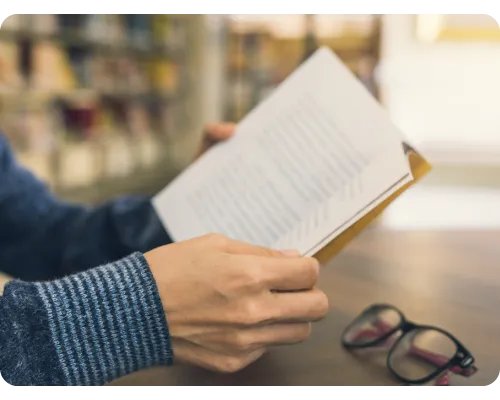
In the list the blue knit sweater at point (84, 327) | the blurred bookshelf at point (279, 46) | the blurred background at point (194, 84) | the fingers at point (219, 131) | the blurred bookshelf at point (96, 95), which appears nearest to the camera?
the blue knit sweater at point (84, 327)

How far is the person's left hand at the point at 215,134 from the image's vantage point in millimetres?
676

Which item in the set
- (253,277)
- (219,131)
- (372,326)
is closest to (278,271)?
(253,277)

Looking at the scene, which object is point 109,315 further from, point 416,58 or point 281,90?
point 416,58

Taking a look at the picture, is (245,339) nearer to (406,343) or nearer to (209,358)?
(209,358)

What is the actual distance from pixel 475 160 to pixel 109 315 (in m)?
3.57

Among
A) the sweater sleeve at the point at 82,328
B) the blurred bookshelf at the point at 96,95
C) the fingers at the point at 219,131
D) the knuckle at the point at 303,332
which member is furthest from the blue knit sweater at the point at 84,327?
the blurred bookshelf at the point at 96,95

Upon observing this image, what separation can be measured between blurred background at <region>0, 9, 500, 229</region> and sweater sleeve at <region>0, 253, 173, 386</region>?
230cm

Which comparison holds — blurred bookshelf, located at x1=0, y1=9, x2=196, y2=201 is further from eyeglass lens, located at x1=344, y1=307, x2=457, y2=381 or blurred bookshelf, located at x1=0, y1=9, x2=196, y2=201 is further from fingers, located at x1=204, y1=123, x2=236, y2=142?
eyeglass lens, located at x1=344, y1=307, x2=457, y2=381

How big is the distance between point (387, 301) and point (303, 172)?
0.56ft

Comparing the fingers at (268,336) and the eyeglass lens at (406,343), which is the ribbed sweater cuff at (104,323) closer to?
the fingers at (268,336)

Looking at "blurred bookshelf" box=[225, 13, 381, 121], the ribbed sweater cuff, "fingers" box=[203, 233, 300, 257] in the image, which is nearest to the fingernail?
"fingers" box=[203, 233, 300, 257]

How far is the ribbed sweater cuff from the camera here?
405 mm

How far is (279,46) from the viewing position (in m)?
4.20

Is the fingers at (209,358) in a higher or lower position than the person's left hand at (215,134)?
lower
